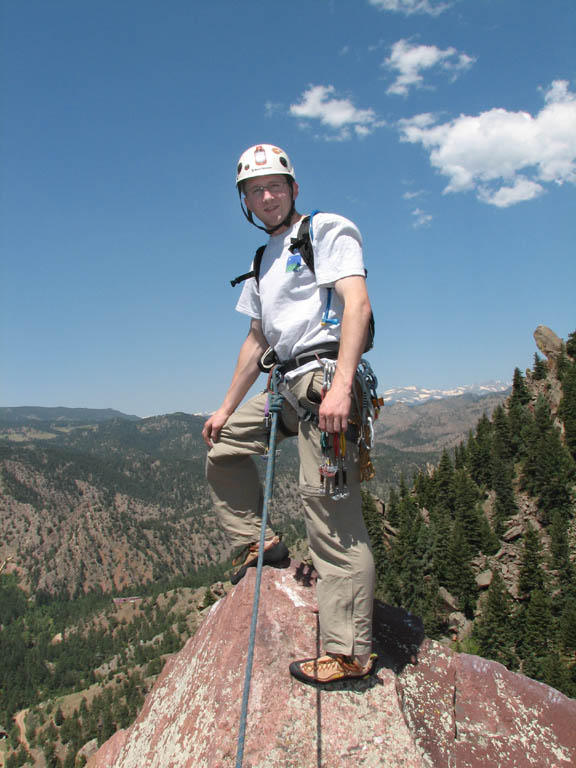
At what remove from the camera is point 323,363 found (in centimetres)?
459

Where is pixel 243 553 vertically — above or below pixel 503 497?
above

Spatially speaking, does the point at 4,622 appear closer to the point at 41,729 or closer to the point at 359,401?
the point at 41,729

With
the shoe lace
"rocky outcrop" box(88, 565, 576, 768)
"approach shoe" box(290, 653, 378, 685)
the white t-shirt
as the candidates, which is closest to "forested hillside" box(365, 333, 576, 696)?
"rocky outcrop" box(88, 565, 576, 768)

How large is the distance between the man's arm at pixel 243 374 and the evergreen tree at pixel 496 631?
180ft

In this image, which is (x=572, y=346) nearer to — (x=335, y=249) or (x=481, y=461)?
(x=481, y=461)

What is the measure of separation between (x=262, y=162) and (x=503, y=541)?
74853mm

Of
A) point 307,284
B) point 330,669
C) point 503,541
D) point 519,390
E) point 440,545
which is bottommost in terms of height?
point 440,545

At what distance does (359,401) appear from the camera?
473 centimetres

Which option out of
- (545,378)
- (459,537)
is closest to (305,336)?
(459,537)

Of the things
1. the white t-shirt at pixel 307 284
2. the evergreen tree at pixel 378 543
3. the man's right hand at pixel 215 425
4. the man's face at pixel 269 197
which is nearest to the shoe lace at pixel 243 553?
the man's right hand at pixel 215 425

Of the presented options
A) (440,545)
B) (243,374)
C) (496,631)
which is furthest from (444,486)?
(243,374)

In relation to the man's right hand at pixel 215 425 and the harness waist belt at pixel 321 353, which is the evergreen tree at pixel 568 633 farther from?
the harness waist belt at pixel 321 353

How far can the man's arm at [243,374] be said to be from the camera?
589 cm

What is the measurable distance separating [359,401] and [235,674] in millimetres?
2860
